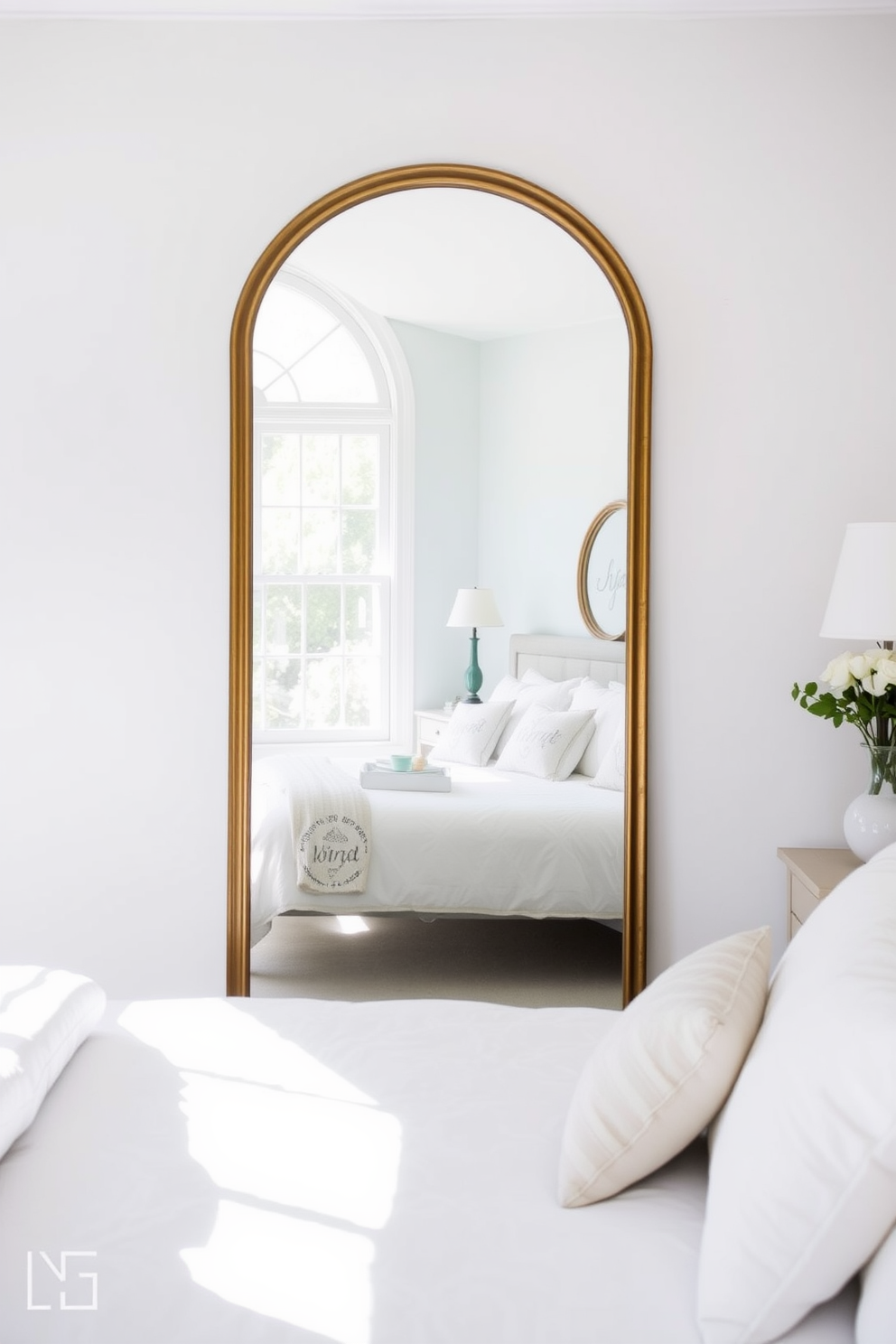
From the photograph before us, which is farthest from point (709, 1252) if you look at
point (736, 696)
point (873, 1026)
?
point (736, 696)

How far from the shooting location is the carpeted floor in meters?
2.80

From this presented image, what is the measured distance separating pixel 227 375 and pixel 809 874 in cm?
180

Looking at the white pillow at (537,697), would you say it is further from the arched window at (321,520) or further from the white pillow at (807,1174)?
the white pillow at (807,1174)

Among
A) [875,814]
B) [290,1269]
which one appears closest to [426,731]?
[875,814]

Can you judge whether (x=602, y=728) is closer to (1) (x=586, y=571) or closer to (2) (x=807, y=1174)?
(1) (x=586, y=571)

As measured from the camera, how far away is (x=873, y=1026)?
1125 mm

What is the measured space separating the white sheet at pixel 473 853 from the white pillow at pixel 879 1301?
5.52 ft

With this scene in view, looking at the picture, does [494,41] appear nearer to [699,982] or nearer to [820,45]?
[820,45]

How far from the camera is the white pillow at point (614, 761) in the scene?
9.15 ft

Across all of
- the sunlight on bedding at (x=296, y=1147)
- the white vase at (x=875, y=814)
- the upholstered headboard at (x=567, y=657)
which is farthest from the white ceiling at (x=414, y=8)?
the sunlight on bedding at (x=296, y=1147)

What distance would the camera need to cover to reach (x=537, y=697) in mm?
2797

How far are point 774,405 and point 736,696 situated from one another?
72cm

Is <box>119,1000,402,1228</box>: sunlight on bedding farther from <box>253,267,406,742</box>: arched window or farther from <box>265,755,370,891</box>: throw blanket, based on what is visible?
<box>253,267,406,742</box>: arched window

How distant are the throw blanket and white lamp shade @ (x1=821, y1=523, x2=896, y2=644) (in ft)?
3.97
